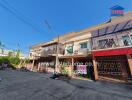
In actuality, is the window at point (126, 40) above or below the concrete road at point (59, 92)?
above

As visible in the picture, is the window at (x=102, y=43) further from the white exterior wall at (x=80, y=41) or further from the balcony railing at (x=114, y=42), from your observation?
the white exterior wall at (x=80, y=41)

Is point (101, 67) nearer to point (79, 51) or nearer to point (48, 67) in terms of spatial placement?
point (79, 51)

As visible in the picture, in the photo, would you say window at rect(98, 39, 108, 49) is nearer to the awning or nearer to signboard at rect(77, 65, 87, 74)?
the awning

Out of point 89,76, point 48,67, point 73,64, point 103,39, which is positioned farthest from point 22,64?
point 103,39

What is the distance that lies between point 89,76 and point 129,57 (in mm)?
7070

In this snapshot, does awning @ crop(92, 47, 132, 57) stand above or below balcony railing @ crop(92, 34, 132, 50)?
below

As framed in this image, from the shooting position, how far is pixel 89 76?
63.8 ft

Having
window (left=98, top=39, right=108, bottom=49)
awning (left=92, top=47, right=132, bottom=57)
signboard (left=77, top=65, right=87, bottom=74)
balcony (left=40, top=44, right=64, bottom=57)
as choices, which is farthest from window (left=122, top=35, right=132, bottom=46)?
balcony (left=40, top=44, right=64, bottom=57)

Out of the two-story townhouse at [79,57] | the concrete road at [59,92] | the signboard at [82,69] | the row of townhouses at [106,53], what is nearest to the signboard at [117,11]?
the row of townhouses at [106,53]

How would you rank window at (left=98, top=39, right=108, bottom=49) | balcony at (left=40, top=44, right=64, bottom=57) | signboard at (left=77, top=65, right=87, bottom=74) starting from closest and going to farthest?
window at (left=98, top=39, right=108, bottom=49), signboard at (left=77, top=65, right=87, bottom=74), balcony at (left=40, top=44, right=64, bottom=57)

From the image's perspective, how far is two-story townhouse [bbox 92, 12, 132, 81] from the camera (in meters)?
15.0

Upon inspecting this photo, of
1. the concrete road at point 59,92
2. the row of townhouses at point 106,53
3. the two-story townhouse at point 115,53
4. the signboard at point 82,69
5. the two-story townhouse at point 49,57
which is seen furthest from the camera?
the two-story townhouse at point 49,57

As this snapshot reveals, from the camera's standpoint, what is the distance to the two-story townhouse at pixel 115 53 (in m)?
15.0

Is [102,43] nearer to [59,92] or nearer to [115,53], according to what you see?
Answer: [115,53]
